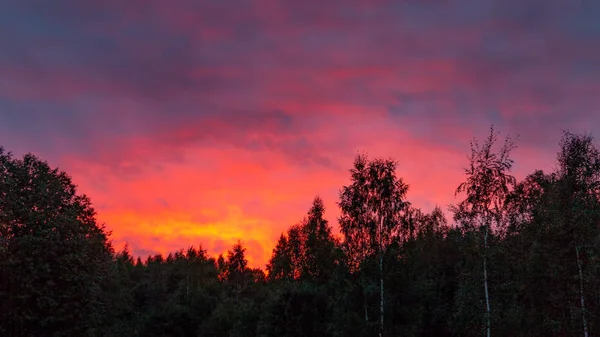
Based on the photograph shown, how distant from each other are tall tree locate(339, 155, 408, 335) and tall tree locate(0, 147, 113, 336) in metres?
26.0

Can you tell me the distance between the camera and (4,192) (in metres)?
43.1

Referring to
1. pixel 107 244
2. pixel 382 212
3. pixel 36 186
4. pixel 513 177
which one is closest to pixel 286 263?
pixel 107 244

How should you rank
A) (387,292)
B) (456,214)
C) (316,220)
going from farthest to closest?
(316,220), (387,292), (456,214)

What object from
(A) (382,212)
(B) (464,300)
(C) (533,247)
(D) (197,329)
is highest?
(A) (382,212)

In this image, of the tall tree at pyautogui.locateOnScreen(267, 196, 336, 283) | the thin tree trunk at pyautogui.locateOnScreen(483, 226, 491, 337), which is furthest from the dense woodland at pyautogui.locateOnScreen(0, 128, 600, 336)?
the tall tree at pyautogui.locateOnScreen(267, 196, 336, 283)

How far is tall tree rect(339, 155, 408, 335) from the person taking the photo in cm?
4772

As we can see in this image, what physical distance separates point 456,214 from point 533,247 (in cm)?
756

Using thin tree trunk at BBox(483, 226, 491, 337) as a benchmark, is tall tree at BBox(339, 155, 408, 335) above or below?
above

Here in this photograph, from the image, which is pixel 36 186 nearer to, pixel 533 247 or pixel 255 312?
pixel 255 312

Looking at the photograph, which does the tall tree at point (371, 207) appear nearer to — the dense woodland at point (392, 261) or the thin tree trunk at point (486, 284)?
the dense woodland at point (392, 261)

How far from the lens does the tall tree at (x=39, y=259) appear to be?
136 ft

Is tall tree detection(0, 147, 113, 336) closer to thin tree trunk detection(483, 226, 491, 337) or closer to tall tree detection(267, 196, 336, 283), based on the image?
thin tree trunk detection(483, 226, 491, 337)

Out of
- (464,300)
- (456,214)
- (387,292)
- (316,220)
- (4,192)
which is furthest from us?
(316,220)

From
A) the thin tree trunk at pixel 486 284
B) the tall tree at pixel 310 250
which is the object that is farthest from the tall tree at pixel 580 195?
the tall tree at pixel 310 250
